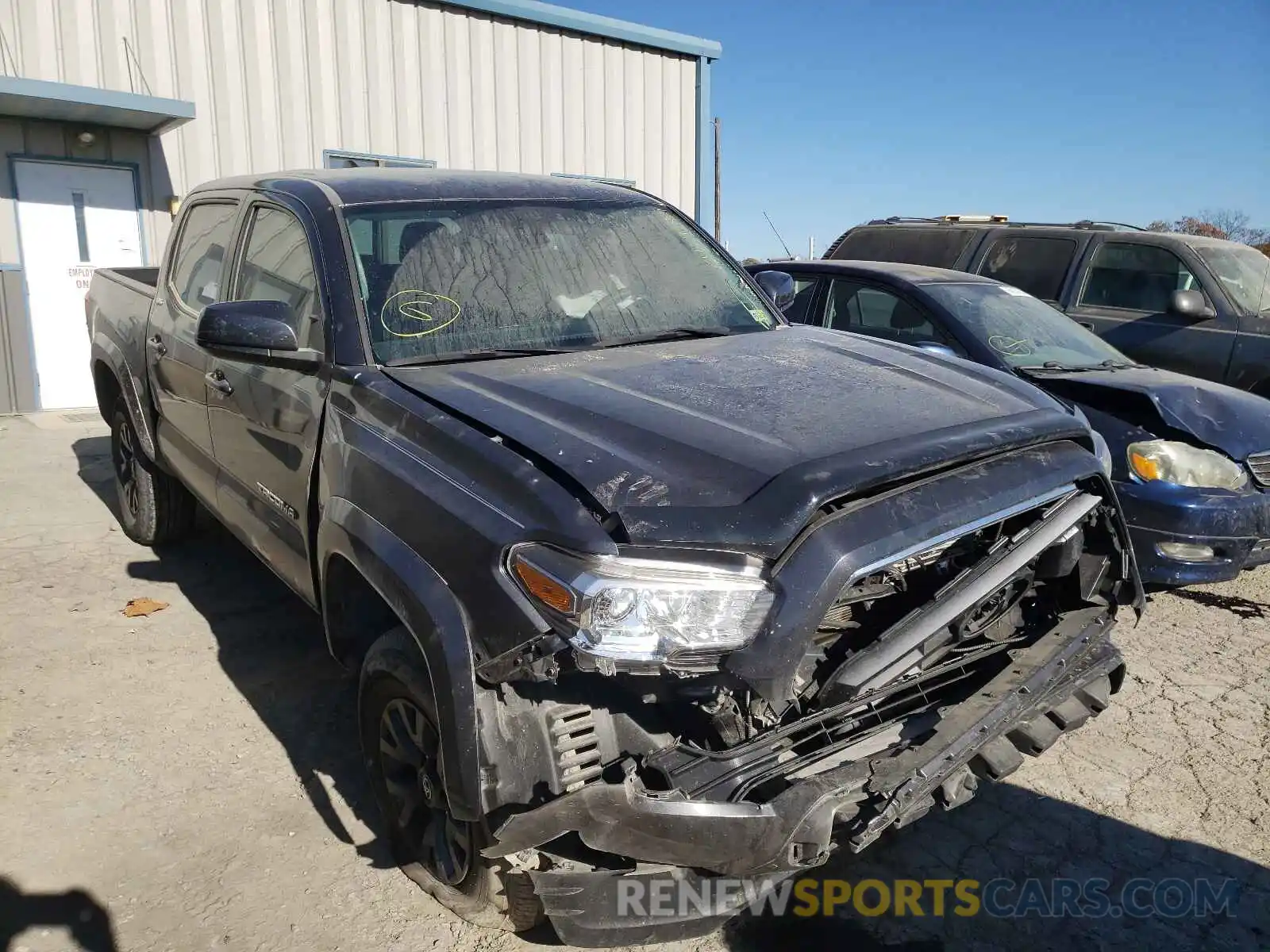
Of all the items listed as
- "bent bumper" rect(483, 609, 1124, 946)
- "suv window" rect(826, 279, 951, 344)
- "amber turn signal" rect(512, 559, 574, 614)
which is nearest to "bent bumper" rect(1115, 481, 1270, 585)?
"suv window" rect(826, 279, 951, 344)

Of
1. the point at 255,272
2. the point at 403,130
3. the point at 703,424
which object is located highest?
the point at 403,130

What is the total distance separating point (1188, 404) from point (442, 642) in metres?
4.19

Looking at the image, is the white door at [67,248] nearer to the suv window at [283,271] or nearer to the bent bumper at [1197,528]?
the suv window at [283,271]

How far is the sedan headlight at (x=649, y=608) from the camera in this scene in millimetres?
2012

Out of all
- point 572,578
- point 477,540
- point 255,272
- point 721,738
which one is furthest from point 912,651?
point 255,272

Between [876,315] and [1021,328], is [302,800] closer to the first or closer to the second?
[876,315]

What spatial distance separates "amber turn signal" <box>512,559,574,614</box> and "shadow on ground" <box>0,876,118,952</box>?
63.1 inches

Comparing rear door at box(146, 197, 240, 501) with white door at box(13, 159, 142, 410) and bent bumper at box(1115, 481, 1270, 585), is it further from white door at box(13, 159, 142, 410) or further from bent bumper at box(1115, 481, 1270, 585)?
white door at box(13, 159, 142, 410)

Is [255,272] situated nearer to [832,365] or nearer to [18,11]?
[832,365]

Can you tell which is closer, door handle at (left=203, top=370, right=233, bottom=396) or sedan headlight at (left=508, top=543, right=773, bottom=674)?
sedan headlight at (left=508, top=543, right=773, bottom=674)

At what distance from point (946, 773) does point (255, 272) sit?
300cm

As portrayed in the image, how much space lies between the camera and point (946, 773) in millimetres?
2275

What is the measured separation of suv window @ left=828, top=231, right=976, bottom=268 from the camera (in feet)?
27.6

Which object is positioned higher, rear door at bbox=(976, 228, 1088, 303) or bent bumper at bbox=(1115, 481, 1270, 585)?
rear door at bbox=(976, 228, 1088, 303)
